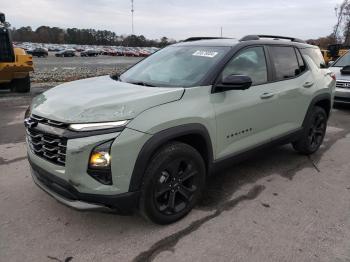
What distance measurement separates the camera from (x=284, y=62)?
4.70 meters

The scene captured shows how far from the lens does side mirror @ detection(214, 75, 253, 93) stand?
3.49m

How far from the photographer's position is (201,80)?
358 cm

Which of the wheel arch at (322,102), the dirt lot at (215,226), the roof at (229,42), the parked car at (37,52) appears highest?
the parked car at (37,52)

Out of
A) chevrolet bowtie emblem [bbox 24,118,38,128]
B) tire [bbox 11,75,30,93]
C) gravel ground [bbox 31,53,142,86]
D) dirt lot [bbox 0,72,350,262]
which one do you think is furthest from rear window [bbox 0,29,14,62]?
A: chevrolet bowtie emblem [bbox 24,118,38,128]

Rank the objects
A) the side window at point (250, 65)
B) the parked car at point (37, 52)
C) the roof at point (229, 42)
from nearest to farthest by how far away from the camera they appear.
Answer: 1. the side window at point (250, 65)
2. the roof at point (229, 42)
3. the parked car at point (37, 52)

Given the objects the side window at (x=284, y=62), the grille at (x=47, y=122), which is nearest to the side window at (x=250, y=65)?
the side window at (x=284, y=62)

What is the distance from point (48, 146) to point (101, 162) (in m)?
0.56

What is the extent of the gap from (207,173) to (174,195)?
0.49 metres

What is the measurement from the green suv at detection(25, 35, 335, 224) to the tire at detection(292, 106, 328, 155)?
1.52ft

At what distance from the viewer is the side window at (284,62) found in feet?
14.9

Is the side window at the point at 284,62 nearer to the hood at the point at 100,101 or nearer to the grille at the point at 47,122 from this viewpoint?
the hood at the point at 100,101

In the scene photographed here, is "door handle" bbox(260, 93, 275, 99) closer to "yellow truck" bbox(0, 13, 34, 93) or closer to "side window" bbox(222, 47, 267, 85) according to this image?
"side window" bbox(222, 47, 267, 85)

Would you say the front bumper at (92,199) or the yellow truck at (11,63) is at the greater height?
the yellow truck at (11,63)

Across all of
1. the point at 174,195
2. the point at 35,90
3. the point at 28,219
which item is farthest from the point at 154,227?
the point at 35,90
